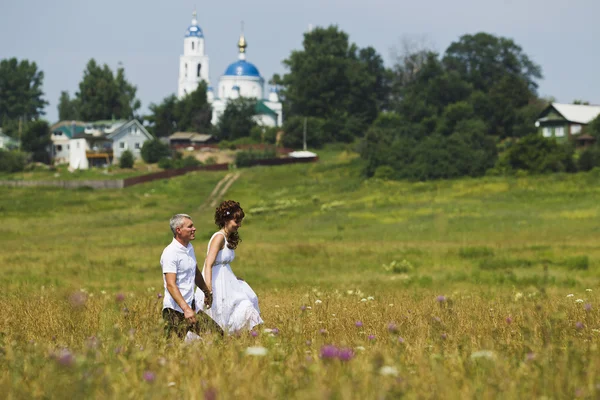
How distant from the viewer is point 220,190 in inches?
2692

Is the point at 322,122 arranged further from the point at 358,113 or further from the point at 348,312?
the point at 348,312

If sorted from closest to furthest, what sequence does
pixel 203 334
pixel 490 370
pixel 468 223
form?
pixel 490 370 < pixel 203 334 < pixel 468 223

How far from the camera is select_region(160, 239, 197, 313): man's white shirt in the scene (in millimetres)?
8992

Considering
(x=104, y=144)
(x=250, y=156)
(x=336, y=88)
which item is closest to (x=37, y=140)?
(x=104, y=144)

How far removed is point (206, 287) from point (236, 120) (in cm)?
10008

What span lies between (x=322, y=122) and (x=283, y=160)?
19.9 metres

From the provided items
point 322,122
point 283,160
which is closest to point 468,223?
point 283,160

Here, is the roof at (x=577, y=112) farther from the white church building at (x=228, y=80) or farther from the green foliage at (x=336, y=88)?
the white church building at (x=228, y=80)

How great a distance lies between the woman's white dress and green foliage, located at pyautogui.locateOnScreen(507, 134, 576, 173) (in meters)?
56.3

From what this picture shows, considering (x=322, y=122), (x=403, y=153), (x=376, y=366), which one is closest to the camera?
(x=376, y=366)

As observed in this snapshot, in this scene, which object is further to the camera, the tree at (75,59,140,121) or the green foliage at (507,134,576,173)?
the tree at (75,59,140,121)

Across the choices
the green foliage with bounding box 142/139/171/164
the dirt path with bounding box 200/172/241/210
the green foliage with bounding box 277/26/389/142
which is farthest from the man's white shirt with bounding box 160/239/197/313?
the green foliage with bounding box 277/26/389/142

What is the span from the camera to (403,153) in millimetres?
71062

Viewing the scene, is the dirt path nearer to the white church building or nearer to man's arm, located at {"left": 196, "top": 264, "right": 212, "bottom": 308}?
the white church building
